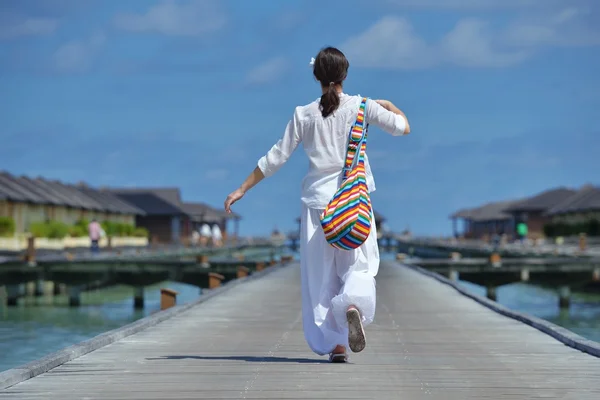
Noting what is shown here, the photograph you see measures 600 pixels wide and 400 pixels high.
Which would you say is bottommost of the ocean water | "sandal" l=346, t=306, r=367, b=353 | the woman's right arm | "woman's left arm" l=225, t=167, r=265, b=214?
the ocean water

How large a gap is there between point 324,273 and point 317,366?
2.28 ft

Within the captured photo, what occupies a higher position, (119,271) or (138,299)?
(119,271)

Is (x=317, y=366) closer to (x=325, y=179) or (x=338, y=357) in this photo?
(x=338, y=357)

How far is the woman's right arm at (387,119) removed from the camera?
24.8 ft

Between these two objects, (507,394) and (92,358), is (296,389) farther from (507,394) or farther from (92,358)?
(92,358)

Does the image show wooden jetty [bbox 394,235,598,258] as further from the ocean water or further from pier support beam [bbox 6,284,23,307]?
pier support beam [bbox 6,284,23,307]

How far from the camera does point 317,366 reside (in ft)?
25.4

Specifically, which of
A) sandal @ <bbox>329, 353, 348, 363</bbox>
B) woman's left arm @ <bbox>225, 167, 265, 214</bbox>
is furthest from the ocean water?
woman's left arm @ <bbox>225, 167, 265, 214</bbox>

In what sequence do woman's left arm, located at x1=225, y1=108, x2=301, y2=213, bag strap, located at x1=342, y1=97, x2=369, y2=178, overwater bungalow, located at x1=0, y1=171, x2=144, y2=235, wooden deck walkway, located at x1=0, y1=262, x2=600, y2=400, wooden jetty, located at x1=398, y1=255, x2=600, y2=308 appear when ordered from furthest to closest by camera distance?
overwater bungalow, located at x1=0, y1=171, x2=144, y2=235, wooden jetty, located at x1=398, y1=255, x2=600, y2=308, woman's left arm, located at x1=225, y1=108, x2=301, y2=213, bag strap, located at x1=342, y1=97, x2=369, y2=178, wooden deck walkway, located at x1=0, y1=262, x2=600, y2=400

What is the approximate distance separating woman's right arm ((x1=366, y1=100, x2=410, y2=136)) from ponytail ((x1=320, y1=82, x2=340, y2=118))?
0.79ft

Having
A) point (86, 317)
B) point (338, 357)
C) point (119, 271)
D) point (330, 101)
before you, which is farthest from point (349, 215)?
point (86, 317)

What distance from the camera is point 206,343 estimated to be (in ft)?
32.3

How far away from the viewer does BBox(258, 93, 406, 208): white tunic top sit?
296 inches

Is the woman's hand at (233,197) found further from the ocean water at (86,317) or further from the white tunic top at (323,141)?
the ocean water at (86,317)
